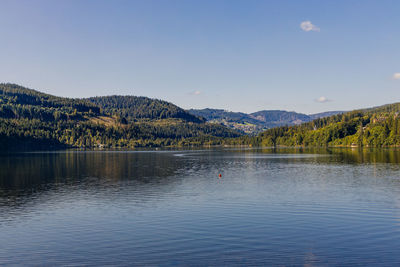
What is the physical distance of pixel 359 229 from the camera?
1309 inches

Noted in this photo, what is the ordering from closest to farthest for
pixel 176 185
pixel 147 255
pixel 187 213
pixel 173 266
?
pixel 173 266 → pixel 147 255 → pixel 187 213 → pixel 176 185

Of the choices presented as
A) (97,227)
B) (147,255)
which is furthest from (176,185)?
(147,255)

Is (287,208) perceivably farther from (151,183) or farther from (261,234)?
(151,183)

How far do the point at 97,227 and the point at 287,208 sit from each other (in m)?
23.2

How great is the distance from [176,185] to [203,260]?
42463mm

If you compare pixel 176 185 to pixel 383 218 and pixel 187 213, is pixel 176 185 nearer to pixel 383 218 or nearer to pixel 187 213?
pixel 187 213

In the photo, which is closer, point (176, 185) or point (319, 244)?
point (319, 244)

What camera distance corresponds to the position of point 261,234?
31.5 meters

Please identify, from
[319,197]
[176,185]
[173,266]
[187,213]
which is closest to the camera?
[173,266]

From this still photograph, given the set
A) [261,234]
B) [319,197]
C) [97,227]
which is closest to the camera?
[261,234]

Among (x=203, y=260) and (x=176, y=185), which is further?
(x=176, y=185)

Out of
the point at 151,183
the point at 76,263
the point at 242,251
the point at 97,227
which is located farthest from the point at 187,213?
the point at 151,183

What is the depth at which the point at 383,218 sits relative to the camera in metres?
37.2

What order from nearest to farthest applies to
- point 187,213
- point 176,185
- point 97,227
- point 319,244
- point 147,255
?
point 147,255
point 319,244
point 97,227
point 187,213
point 176,185
